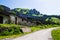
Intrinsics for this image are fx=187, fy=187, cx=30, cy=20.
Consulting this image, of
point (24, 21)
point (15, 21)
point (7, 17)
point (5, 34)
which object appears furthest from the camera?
point (24, 21)

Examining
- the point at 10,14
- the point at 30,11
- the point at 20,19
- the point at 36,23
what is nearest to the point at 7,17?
the point at 10,14

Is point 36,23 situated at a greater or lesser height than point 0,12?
lesser

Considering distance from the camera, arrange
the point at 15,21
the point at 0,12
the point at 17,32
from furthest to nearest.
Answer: the point at 15,21 < the point at 0,12 < the point at 17,32

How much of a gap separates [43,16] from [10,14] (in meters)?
41.3

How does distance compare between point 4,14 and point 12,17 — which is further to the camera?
point 12,17

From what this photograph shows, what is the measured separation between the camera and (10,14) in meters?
45.2

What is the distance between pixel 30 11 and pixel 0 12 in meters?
40.9

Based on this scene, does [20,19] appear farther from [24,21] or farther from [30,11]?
[30,11]

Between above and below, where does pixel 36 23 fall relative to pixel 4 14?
below

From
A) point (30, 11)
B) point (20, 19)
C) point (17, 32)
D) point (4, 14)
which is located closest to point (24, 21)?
point (20, 19)

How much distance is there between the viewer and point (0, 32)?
2611 cm

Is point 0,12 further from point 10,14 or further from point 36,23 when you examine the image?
point 36,23

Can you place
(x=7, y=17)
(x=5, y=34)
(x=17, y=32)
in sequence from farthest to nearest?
(x=7, y=17), (x=17, y=32), (x=5, y=34)

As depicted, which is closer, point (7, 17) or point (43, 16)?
point (7, 17)
